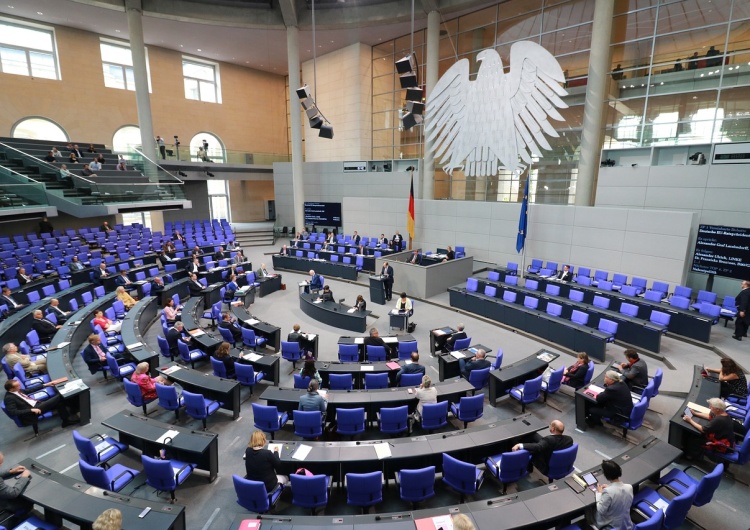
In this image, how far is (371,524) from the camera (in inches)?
160

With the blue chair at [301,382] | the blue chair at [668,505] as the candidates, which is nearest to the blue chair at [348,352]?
the blue chair at [301,382]

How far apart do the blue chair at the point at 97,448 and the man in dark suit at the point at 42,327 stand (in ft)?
16.5

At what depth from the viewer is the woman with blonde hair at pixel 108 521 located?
3.31m

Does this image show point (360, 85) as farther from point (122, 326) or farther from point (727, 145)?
point (122, 326)

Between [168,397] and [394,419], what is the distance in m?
3.97

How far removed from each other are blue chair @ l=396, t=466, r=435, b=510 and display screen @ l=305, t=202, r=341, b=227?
21.5 meters

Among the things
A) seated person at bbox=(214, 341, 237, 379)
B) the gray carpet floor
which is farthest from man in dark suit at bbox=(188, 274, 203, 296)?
seated person at bbox=(214, 341, 237, 379)

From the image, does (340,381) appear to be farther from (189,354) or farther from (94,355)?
(94,355)

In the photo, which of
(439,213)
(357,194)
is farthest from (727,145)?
(357,194)

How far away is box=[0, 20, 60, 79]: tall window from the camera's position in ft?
67.3

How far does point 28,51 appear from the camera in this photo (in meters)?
21.2

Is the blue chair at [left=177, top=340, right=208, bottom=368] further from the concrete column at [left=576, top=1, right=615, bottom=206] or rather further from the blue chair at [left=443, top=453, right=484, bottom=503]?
the concrete column at [left=576, top=1, right=615, bottom=206]

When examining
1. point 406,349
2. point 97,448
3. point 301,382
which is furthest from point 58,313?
point 406,349

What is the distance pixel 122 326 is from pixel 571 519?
9.86 m
